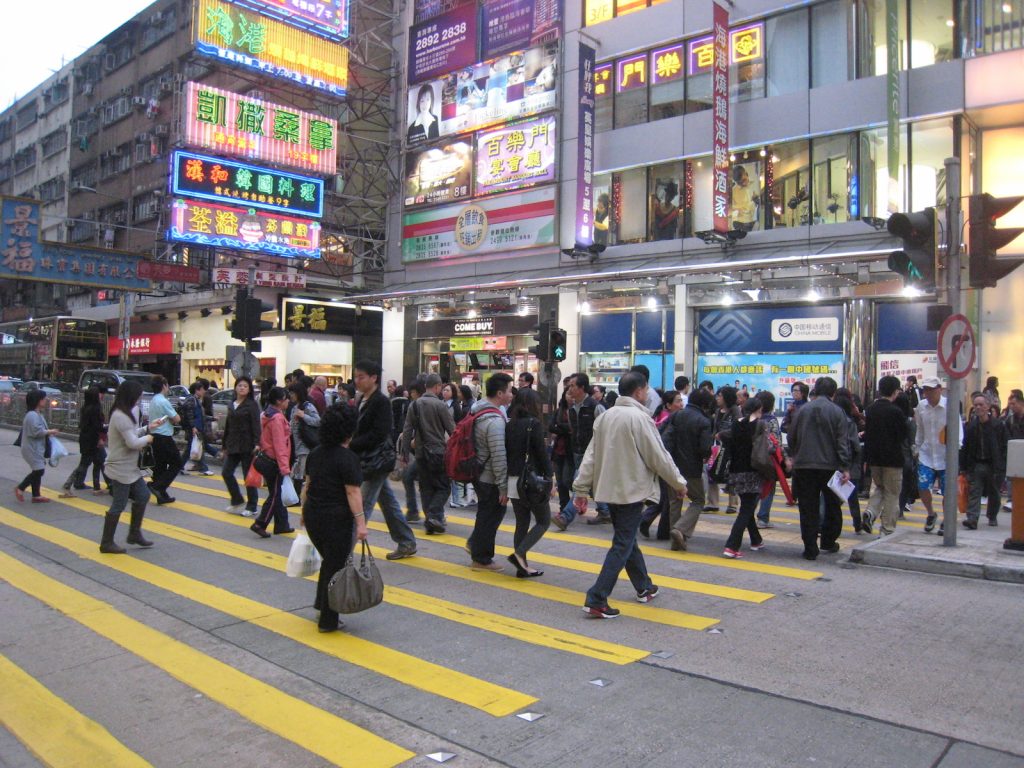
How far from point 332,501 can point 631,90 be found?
19.8 metres

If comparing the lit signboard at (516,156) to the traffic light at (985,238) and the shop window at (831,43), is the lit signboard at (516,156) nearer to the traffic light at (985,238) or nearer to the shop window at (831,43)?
the shop window at (831,43)

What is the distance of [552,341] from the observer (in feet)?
53.6

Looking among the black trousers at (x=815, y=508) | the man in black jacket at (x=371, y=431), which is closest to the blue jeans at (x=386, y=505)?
the man in black jacket at (x=371, y=431)

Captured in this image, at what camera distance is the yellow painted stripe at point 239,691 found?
12.6 ft

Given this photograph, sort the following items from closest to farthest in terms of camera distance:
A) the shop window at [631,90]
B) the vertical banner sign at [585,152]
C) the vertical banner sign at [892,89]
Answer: the vertical banner sign at [892,89] → the shop window at [631,90] → the vertical banner sign at [585,152]

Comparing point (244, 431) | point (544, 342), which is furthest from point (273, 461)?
point (544, 342)

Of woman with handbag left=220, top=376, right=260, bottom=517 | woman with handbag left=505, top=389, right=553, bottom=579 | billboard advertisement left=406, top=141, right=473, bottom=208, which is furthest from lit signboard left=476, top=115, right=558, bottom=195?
woman with handbag left=505, top=389, right=553, bottom=579

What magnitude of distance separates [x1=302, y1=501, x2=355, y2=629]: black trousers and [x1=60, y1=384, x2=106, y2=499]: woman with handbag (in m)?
7.48

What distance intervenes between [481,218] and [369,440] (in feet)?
64.3

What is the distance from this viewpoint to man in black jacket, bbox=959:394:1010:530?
9.77m

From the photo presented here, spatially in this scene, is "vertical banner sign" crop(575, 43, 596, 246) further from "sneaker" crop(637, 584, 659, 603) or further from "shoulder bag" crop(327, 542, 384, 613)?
"shoulder bag" crop(327, 542, 384, 613)

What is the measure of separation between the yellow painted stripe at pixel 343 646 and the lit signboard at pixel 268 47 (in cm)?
2215

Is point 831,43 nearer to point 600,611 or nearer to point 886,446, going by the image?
point 886,446

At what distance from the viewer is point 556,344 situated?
53.7 feet
